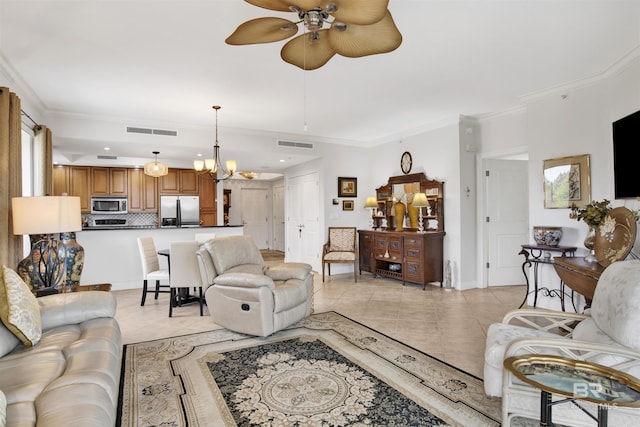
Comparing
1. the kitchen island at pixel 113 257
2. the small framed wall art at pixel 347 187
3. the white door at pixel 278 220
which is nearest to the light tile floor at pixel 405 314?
the kitchen island at pixel 113 257

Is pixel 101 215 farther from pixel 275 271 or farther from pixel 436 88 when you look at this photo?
pixel 436 88

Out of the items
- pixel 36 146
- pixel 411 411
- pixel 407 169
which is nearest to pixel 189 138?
pixel 36 146

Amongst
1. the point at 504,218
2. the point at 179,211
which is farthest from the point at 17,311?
the point at 179,211

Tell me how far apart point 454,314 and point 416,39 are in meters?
2.91

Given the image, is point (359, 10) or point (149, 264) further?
point (149, 264)

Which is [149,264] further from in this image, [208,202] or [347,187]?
[208,202]

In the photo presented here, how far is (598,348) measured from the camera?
1647 millimetres

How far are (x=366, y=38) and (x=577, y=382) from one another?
192cm

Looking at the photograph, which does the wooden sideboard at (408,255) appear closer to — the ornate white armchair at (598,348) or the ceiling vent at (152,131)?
the ornate white armchair at (598,348)

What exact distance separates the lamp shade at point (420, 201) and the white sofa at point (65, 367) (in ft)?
14.1

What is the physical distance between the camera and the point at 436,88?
4.10 metres

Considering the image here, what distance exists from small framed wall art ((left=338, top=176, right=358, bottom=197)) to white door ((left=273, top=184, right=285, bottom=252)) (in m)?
4.40

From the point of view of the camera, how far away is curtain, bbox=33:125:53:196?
14.1 ft

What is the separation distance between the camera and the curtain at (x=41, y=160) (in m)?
4.29
